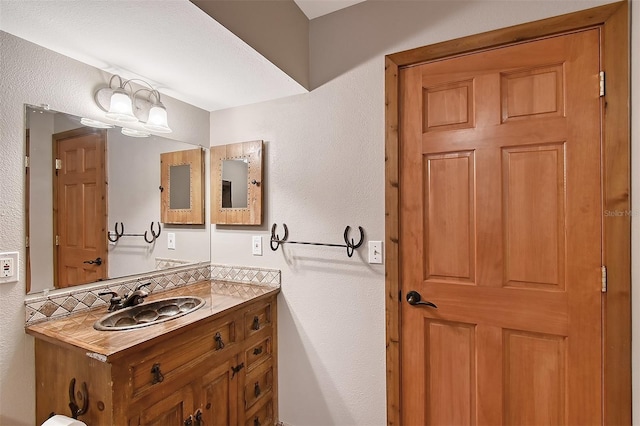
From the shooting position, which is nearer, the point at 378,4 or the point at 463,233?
the point at 463,233

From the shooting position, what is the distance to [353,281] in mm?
1719

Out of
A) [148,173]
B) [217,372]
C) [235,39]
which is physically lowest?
[217,372]

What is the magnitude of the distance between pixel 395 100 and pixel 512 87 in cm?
52

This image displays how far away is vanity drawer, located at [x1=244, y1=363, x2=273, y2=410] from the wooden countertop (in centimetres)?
47

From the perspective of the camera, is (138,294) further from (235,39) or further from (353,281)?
(235,39)

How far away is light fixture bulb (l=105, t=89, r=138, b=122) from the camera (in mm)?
1573

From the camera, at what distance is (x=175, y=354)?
1.31 m

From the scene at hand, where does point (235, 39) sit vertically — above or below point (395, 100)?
above

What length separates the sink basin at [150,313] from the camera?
4.54 feet

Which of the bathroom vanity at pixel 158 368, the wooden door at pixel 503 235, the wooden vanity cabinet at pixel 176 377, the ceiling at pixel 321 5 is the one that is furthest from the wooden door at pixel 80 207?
the wooden door at pixel 503 235

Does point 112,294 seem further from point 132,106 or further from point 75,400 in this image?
point 132,106

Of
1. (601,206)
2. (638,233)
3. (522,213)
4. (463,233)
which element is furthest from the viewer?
(463,233)

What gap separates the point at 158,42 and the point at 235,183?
3.05 ft

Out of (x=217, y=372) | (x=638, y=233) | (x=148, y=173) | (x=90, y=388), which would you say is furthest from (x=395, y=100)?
(x=90, y=388)
